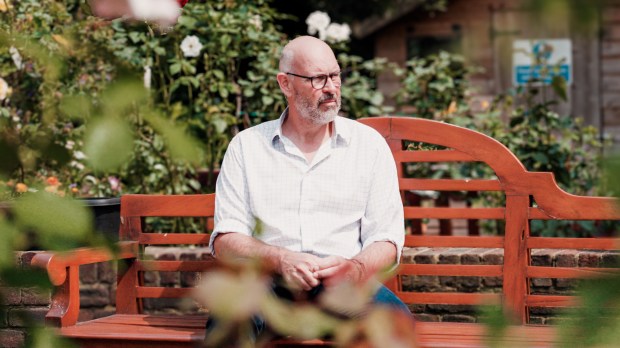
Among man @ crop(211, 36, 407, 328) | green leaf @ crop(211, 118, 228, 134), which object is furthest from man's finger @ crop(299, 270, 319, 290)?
green leaf @ crop(211, 118, 228, 134)

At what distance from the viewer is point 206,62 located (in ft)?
15.3

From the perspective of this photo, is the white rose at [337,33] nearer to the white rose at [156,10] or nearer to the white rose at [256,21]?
the white rose at [256,21]

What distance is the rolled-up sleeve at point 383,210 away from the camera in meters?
2.71

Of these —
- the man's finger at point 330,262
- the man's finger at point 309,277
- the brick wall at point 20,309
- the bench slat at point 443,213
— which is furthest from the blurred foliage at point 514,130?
the brick wall at point 20,309

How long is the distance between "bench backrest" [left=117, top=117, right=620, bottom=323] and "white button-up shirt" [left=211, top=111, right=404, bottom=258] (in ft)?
0.97

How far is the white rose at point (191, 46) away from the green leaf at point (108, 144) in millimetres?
3794

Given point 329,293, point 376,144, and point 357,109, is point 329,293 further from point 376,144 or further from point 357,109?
point 357,109

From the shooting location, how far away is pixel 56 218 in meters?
0.58

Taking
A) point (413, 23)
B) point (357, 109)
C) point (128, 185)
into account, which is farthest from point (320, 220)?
point (413, 23)

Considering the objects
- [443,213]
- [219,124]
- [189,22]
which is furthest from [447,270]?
[189,22]

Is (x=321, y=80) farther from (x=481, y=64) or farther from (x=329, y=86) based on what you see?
(x=481, y=64)

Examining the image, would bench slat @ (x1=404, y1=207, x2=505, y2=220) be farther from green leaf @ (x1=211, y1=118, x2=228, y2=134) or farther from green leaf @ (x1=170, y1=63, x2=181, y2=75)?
green leaf @ (x1=170, y1=63, x2=181, y2=75)

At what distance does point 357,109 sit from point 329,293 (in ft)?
15.4

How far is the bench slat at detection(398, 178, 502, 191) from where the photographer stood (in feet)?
10.00
